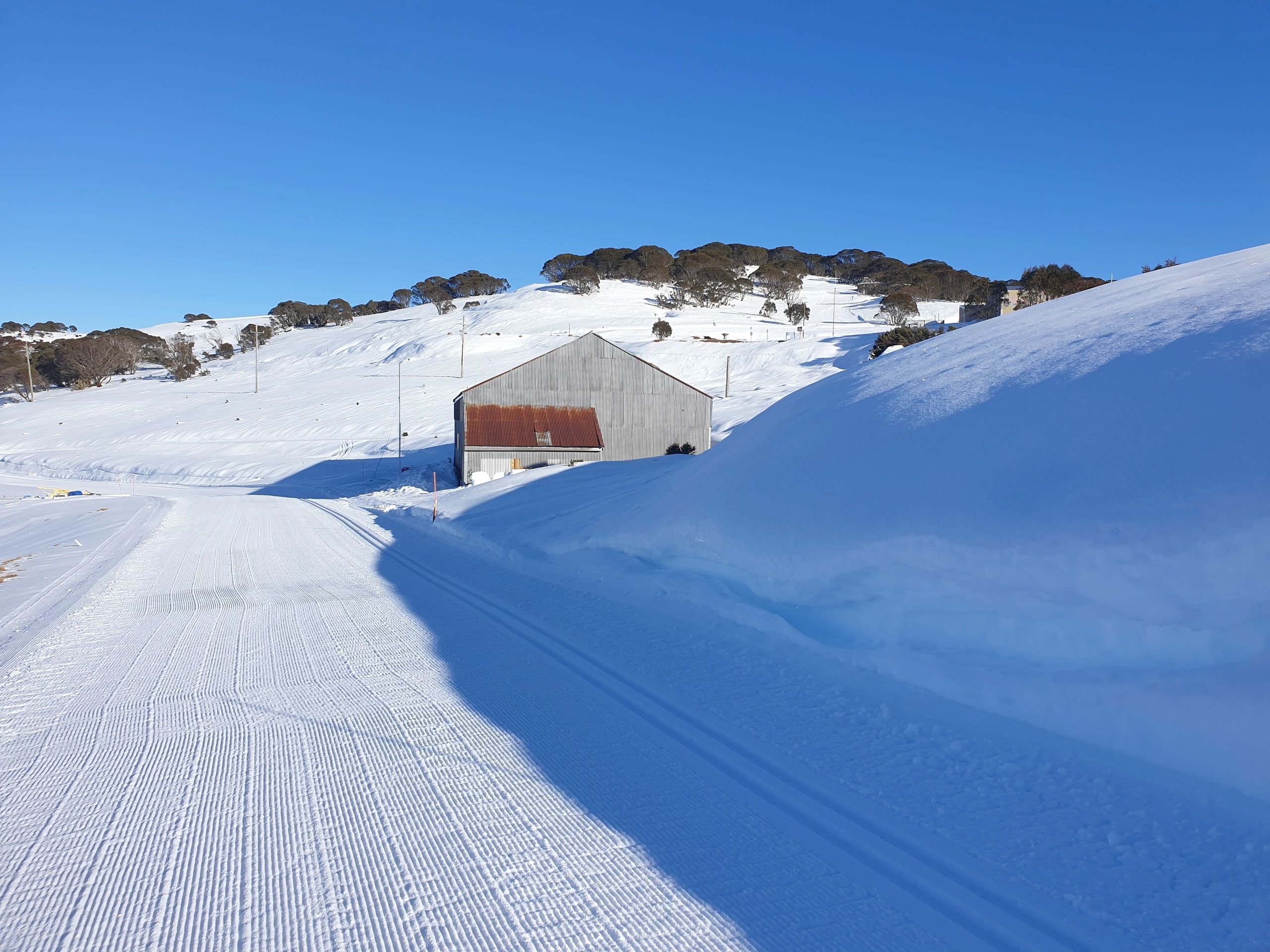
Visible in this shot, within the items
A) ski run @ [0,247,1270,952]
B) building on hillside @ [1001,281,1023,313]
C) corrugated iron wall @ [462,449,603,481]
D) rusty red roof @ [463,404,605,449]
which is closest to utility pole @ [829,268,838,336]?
building on hillside @ [1001,281,1023,313]

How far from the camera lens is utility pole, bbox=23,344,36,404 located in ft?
194

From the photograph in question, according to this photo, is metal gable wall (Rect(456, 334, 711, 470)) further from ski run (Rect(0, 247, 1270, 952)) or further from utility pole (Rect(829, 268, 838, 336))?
utility pole (Rect(829, 268, 838, 336))

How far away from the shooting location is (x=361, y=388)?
51.4 metres

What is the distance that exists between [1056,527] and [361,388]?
5164 cm

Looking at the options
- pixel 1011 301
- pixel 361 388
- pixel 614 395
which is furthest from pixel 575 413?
pixel 361 388

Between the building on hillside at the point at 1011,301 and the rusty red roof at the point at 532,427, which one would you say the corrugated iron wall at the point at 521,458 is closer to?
the rusty red roof at the point at 532,427

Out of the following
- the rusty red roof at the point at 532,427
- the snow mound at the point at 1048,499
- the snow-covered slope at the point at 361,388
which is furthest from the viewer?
the snow-covered slope at the point at 361,388

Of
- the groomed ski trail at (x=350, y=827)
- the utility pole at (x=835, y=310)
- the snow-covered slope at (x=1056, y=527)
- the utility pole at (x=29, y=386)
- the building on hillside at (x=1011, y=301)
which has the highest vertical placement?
the utility pole at (x=835, y=310)

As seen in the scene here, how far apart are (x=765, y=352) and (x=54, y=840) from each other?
51759 millimetres

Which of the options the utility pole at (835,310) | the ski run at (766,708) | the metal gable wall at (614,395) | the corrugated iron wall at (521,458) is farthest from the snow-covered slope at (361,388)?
the ski run at (766,708)

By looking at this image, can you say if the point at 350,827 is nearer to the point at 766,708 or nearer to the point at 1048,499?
the point at 766,708

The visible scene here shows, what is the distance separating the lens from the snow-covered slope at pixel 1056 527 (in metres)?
4.28

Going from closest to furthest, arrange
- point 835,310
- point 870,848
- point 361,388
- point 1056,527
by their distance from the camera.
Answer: point 870,848, point 1056,527, point 361,388, point 835,310

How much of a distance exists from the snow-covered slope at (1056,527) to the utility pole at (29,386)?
228 feet
